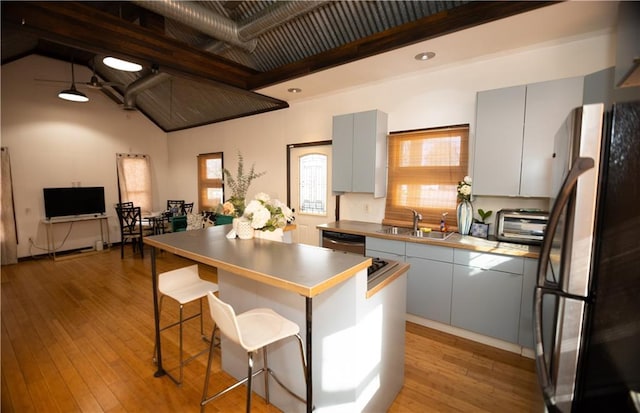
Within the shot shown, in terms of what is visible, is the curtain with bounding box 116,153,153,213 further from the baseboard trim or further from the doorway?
the baseboard trim

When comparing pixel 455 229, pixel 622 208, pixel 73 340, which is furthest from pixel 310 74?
pixel 73 340

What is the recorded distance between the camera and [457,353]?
259 cm

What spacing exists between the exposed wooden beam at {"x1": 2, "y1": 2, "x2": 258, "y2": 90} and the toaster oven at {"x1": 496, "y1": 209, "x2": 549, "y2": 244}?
3.52 meters

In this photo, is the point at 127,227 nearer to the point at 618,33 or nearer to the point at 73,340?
the point at 73,340

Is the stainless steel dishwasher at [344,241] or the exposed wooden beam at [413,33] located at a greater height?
the exposed wooden beam at [413,33]

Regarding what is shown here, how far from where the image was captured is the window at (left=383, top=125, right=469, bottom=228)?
3.18 m

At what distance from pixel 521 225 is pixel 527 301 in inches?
26.4

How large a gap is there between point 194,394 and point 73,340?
165 cm

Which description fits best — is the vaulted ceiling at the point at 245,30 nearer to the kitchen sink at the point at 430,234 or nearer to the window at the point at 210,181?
the kitchen sink at the point at 430,234

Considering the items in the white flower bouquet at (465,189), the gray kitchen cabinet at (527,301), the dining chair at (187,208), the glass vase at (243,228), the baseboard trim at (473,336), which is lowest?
the baseboard trim at (473,336)

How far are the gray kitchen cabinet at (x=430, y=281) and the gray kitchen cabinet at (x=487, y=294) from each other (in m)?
0.06

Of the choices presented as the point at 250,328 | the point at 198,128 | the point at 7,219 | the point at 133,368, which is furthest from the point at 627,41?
the point at 7,219

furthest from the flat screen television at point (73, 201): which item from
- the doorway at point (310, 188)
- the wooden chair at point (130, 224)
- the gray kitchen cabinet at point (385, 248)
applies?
the gray kitchen cabinet at point (385, 248)

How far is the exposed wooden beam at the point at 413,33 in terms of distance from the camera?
216 centimetres
